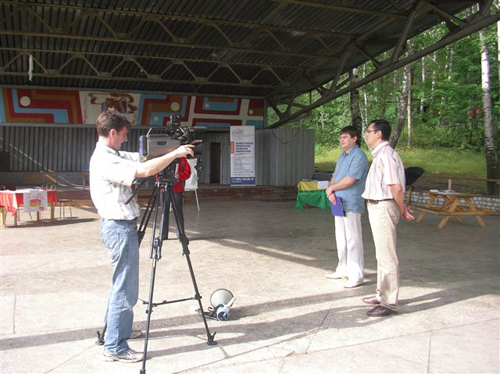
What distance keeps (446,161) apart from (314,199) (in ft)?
40.5

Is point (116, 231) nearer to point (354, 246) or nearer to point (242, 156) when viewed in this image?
point (354, 246)

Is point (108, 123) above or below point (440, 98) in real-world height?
below

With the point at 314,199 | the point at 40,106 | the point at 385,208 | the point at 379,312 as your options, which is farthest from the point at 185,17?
the point at 379,312

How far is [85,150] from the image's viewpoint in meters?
18.0

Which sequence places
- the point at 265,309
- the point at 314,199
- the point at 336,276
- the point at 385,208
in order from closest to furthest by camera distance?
the point at 385,208
the point at 265,309
the point at 336,276
the point at 314,199

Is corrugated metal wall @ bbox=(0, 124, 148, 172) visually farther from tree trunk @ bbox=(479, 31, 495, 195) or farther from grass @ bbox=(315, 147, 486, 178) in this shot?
tree trunk @ bbox=(479, 31, 495, 195)

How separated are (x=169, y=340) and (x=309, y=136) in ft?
44.6

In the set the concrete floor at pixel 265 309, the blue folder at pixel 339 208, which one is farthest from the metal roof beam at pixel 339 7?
the blue folder at pixel 339 208

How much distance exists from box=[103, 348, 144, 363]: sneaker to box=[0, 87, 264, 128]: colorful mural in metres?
13.6

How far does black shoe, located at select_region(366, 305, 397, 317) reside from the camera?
4.29 m

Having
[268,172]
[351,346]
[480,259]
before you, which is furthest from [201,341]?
[268,172]

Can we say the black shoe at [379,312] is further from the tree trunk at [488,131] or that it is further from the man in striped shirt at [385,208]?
the tree trunk at [488,131]

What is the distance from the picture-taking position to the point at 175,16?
1075 cm

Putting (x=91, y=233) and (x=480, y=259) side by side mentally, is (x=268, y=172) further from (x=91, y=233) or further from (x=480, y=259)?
(x=480, y=259)
